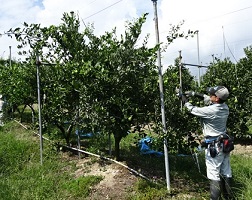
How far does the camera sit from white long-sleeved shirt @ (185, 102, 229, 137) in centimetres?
419

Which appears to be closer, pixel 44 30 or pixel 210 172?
pixel 210 172

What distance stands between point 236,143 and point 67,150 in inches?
214

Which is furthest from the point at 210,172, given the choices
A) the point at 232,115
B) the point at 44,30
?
the point at 232,115

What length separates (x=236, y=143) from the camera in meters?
9.79

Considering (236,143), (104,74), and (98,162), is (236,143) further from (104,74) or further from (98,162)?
(104,74)

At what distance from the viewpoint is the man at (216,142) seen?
415 cm

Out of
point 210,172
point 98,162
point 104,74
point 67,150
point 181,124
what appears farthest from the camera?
point 67,150

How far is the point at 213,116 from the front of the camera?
13.8ft

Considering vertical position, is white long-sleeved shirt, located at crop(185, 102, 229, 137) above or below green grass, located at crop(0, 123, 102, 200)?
above

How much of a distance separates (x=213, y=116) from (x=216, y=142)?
1.14 feet

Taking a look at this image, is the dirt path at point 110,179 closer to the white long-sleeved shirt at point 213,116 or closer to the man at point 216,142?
the man at point 216,142

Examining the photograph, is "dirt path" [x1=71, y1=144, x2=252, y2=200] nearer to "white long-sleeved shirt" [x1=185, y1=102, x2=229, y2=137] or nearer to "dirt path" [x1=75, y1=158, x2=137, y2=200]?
"dirt path" [x1=75, y1=158, x2=137, y2=200]

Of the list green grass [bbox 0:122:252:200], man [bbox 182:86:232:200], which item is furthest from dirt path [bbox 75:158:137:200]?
man [bbox 182:86:232:200]

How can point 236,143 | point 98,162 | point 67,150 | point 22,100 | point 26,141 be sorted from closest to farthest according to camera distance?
point 98,162 < point 67,150 < point 26,141 < point 22,100 < point 236,143
